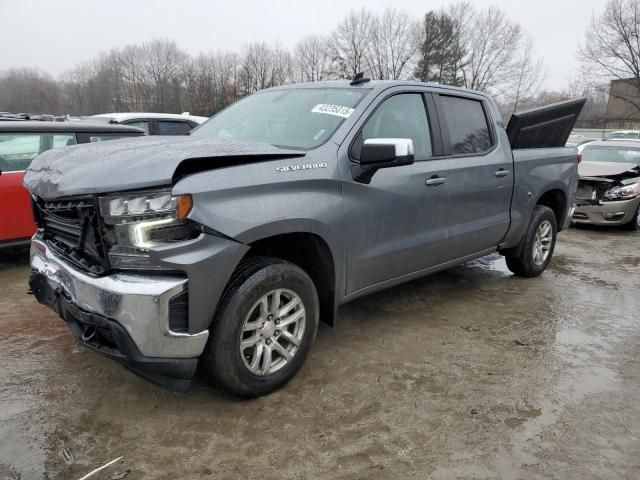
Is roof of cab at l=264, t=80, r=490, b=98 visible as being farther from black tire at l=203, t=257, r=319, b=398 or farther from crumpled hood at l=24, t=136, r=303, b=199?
black tire at l=203, t=257, r=319, b=398

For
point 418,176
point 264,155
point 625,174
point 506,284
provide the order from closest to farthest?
point 264,155 → point 418,176 → point 506,284 → point 625,174

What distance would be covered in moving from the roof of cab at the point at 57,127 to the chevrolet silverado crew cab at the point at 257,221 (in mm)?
2290

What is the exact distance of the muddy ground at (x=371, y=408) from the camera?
7.60 ft

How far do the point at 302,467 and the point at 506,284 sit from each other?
3536mm

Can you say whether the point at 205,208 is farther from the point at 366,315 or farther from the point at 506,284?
the point at 506,284

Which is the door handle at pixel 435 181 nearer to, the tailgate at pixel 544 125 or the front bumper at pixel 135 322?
the tailgate at pixel 544 125

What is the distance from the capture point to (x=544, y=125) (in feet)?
16.4

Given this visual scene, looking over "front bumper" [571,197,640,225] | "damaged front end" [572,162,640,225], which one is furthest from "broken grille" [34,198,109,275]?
"damaged front end" [572,162,640,225]

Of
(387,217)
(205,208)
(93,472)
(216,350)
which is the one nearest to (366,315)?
(387,217)

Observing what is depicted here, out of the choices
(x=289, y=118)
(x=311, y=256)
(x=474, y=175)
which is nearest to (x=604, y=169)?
(x=474, y=175)

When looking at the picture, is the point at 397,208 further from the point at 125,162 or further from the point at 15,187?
the point at 15,187

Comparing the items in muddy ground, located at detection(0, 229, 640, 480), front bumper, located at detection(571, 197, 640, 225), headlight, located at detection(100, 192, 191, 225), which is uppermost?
headlight, located at detection(100, 192, 191, 225)

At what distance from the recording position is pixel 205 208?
2357 millimetres

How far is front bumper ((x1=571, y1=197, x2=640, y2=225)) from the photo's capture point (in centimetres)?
809
